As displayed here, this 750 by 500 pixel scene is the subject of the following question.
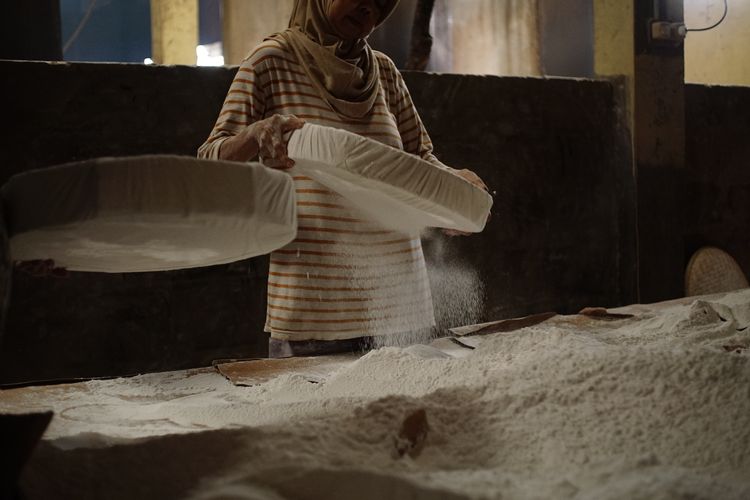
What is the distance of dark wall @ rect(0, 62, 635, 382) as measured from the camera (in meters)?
2.87

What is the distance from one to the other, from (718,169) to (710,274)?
777 millimetres

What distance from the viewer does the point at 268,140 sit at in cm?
159

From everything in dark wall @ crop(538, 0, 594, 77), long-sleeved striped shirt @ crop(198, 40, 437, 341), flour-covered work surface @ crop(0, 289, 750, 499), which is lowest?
flour-covered work surface @ crop(0, 289, 750, 499)

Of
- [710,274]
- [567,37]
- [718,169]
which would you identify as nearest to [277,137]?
[710,274]

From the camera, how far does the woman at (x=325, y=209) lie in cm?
193

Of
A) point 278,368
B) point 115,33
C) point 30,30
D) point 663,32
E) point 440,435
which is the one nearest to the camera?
point 440,435

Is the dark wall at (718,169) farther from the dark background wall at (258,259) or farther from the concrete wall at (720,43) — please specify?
the concrete wall at (720,43)

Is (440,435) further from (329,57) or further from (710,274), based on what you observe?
(710,274)

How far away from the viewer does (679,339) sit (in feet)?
5.71

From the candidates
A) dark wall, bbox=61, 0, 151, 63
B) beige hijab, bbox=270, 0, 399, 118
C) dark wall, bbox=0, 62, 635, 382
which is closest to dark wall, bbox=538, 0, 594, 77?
dark wall, bbox=0, 62, 635, 382

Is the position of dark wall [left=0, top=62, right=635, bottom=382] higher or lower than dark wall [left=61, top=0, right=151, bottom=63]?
lower

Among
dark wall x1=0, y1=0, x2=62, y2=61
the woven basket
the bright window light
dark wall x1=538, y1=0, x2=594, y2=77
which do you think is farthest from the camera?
the bright window light

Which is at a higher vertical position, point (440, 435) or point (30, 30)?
point (30, 30)

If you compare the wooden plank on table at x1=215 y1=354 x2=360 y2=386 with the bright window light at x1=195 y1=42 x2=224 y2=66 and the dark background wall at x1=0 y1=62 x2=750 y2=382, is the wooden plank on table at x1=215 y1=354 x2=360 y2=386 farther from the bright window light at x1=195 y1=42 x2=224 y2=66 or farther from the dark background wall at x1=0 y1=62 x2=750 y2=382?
the bright window light at x1=195 y1=42 x2=224 y2=66
